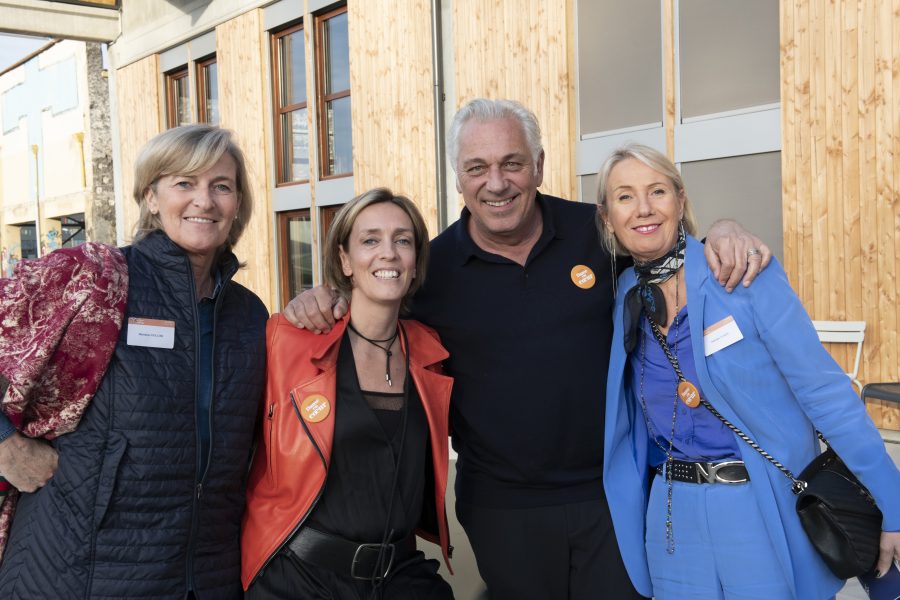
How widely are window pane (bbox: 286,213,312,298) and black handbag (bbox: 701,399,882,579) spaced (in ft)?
32.3

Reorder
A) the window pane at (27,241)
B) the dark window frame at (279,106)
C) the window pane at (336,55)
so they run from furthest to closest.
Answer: the window pane at (27,241)
the dark window frame at (279,106)
the window pane at (336,55)

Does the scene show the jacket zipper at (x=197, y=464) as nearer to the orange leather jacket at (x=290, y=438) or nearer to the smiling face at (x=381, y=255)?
the orange leather jacket at (x=290, y=438)

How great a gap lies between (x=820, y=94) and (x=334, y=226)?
4513 millimetres

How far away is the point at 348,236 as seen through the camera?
2.59 m

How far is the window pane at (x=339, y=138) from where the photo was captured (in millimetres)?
10820

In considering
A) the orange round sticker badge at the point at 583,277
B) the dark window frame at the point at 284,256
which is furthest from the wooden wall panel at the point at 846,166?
the dark window frame at the point at 284,256

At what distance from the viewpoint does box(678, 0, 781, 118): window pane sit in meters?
6.04

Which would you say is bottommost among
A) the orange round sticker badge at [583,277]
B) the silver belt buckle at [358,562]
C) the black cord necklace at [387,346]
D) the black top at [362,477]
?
the silver belt buckle at [358,562]

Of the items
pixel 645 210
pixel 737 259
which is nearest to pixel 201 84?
pixel 645 210

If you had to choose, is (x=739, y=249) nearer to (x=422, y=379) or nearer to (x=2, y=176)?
(x=422, y=379)

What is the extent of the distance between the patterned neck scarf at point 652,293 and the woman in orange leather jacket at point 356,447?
65 centimetres

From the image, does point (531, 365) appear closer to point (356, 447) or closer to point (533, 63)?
point (356, 447)

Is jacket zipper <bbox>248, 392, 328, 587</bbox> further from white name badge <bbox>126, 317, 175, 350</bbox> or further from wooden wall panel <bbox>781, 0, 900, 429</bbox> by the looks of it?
wooden wall panel <bbox>781, 0, 900, 429</bbox>

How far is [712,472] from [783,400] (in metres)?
0.27
